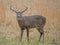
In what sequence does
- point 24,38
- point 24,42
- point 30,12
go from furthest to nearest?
point 30,12 → point 24,38 → point 24,42

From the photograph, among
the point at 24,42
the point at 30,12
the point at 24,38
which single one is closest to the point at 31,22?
the point at 24,38

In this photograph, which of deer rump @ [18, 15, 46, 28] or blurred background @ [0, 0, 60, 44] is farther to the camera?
blurred background @ [0, 0, 60, 44]

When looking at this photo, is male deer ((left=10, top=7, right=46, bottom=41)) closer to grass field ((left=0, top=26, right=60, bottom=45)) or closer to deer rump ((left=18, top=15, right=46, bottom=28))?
deer rump ((left=18, top=15, right=46, bottom=28))

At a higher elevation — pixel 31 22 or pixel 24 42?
pixel 31 22

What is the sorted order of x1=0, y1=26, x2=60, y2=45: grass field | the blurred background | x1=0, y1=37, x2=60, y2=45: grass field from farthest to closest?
the blurred background → x1=0, y1=26, x2=60, y2=45: grass field → x1=0, y1=37, x2=60, y2=45: grass field

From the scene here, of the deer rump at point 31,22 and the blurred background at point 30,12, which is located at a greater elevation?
the deer rump at point 31,22

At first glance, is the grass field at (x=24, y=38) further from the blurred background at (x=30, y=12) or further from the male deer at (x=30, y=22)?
the male deer at (x=30, y=22)

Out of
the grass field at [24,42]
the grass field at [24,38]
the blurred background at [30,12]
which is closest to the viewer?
the grass field at [24,42]

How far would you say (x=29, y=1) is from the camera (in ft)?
67.3

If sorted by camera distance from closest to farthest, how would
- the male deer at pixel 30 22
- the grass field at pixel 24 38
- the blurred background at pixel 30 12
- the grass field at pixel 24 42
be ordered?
the grass field at pixel 24 42 → the grass field at pixel 24 38 → the male deer at pixel 30 22 → the blurred background at pixel 30 12

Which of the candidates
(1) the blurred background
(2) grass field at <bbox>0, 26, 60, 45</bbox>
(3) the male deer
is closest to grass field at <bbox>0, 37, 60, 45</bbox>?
(2) grass field at <bbox>0, 26, 60, 45</bbox>

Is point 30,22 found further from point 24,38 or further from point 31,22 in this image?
point 24,38

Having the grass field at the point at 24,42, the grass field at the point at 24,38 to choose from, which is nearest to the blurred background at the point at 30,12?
the grass field at the point at 24,38

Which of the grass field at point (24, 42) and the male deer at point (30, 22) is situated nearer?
the grass field at point (24, 42)
